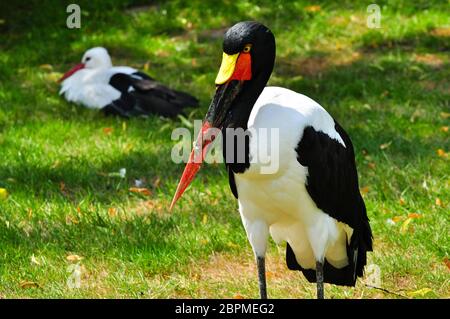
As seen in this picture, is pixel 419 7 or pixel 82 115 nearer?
pixel 82 115

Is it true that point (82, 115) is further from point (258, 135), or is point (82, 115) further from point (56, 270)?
point (258, 135)

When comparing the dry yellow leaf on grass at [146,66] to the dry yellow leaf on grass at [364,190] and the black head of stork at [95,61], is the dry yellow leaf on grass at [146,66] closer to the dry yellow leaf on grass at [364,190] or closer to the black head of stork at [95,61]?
the black head of stork at [95,61]

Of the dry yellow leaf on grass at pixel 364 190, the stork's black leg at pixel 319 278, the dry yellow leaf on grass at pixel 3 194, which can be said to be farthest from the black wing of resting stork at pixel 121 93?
the stork's black leg at pixel 319 278

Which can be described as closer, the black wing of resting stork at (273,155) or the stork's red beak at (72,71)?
the black wing of resting stork at (273,155)

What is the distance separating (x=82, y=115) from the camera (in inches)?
310

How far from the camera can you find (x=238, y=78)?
13.0 ft

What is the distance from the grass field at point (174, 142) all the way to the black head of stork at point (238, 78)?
1056mm

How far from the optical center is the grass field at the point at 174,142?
16.2 ft

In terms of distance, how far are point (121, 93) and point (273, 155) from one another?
13.9 feet

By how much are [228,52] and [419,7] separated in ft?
21.8

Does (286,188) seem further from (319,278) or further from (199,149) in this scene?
(319,278)

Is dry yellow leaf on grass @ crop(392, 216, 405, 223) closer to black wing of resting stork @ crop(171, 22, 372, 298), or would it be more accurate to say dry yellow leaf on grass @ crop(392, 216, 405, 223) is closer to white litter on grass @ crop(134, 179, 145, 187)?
black wing of resting stork @ crop(171, 22, 372, 298)

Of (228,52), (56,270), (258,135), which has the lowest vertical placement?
(56,270)
